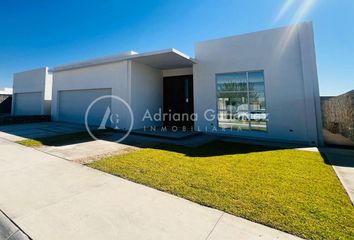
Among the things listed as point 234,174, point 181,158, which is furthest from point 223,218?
point 181,158

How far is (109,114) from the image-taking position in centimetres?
1091

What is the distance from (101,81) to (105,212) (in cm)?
1004

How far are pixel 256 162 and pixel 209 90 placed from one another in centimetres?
562

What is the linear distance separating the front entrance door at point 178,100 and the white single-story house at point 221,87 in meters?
0.06

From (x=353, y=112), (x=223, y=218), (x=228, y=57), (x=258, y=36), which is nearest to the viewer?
(x=223, y=218)

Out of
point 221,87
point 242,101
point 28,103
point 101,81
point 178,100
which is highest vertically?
point 101,81

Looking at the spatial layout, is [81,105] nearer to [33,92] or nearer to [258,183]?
[33,92]

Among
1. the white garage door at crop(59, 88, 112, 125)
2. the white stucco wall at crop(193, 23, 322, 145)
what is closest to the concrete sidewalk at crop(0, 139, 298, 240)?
the white stucco wall at crop(193, 23, 322, 145)

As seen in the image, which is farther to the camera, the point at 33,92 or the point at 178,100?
the point at 33,92

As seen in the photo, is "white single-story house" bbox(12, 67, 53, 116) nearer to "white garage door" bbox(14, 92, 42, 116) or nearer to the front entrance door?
"white garage door" bbox(14, 92, 42, 116)

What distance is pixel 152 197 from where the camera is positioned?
296 centimetres

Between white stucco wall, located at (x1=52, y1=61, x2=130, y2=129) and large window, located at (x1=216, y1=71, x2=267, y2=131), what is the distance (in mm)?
5121

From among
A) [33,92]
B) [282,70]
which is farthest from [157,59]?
[33,92]

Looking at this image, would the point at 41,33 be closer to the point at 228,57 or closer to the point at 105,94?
the point at 105,94
